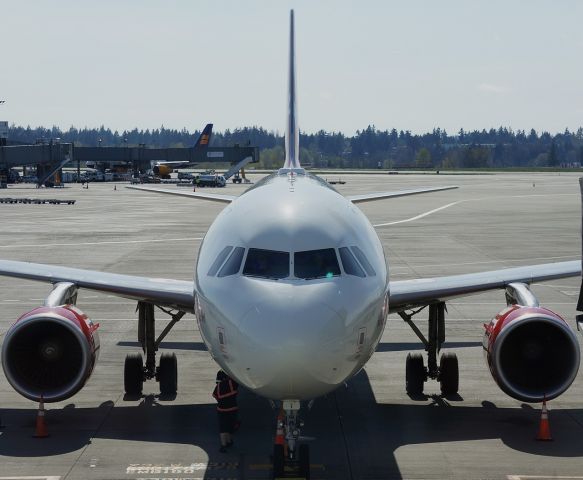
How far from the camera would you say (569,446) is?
15469mm

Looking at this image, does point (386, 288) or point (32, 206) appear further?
point (32, 206)

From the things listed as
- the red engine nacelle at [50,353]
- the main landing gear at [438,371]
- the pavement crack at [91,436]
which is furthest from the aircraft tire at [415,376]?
the red engine nacelle at [50,353]

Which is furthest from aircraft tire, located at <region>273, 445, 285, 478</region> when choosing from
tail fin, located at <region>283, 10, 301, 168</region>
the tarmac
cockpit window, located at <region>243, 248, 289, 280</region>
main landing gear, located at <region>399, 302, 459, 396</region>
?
tail fin, located at <region>283, 10, 301, 168</region>

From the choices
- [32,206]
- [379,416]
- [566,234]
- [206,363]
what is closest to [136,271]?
[206,363]

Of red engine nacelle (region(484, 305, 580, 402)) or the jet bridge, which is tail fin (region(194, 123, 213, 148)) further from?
red engine nacelle (region(484, 305, 580, 402))

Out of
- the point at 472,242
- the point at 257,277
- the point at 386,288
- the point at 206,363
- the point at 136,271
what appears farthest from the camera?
the point at 472,242

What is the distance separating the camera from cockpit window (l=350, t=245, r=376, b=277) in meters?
13.8

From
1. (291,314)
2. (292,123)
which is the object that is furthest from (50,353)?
(292,123)

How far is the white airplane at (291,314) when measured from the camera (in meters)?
12.3

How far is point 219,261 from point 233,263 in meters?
0.46

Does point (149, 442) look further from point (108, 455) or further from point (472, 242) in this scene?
point (472, 242)

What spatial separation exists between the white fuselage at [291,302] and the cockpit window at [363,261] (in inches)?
1.1

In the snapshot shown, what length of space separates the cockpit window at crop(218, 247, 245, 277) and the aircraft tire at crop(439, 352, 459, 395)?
6.67 meters

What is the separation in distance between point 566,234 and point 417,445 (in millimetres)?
44330
